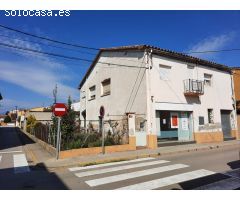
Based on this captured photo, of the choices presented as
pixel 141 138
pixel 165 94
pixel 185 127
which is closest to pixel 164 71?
pixel 165 94

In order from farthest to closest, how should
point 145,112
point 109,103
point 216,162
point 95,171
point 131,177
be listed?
point 109,103 < point 145,112 < point 216,162 < point 95,171 < point 131,177

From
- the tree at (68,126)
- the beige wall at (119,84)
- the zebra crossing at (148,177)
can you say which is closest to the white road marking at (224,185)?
the zebra crossing at (148,177)

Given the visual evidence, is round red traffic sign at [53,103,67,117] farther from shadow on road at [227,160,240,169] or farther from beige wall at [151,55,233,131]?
shadow on road at [227,160,240,169]

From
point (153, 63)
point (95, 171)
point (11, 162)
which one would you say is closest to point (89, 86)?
point (153, 63)

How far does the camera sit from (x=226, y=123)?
19.8 m

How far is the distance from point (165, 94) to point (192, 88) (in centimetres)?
237

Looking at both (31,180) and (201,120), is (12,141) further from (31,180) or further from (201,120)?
(201,120)

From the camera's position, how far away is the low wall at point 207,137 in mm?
16609

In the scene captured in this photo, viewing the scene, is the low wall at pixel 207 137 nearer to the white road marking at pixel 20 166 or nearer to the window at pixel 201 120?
the window at pixel 201 120

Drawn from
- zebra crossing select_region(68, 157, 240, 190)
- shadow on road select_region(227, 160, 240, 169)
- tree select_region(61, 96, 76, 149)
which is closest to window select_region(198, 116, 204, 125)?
shadow on road select_region(227, 160, 240, 169)

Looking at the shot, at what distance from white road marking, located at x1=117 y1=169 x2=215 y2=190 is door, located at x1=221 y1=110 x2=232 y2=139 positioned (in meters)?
13.0

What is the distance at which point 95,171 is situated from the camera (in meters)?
8.09
